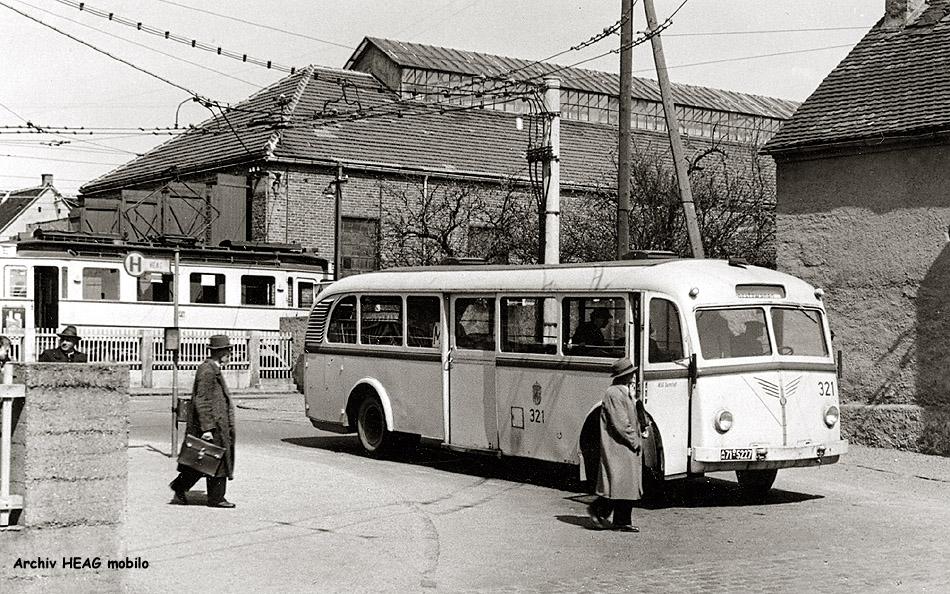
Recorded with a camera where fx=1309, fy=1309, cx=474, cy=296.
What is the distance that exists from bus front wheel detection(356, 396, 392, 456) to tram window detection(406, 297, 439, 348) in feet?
3.89

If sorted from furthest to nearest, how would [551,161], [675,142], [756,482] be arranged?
[551,161] → [675,142] → [756,482]

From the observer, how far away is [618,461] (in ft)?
40.0

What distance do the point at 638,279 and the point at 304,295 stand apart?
25697mm

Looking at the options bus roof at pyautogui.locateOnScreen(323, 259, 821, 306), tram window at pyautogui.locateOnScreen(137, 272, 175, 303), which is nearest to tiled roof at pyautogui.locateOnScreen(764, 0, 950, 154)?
bus roof at pyautogui.locateOnScreen(323, 259, 821, 306)

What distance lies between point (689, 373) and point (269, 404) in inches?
707

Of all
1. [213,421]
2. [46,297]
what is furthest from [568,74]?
[213,421]

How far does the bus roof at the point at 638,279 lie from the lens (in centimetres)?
1410

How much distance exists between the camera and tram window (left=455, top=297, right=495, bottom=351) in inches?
642

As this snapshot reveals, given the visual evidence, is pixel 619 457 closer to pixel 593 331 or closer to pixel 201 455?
pixel 593 331

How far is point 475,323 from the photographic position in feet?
54.3

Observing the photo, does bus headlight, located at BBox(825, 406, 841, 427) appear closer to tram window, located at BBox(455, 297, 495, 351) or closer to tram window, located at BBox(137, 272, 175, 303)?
tram window, located at BBox(455, 297, 495, 351)

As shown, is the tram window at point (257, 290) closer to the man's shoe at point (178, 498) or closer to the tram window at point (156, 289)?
the tram window at point (156, 289)

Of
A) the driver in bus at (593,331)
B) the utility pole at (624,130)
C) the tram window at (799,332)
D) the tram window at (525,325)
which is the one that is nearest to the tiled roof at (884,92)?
the utility pole at (624,130)

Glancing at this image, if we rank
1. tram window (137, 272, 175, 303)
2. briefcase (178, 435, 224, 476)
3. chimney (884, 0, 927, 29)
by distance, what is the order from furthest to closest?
tram window (137, 272, 175, 303) → chimney (884, 0, 927, 29) → briefcase (178, 435, 224, 476)
